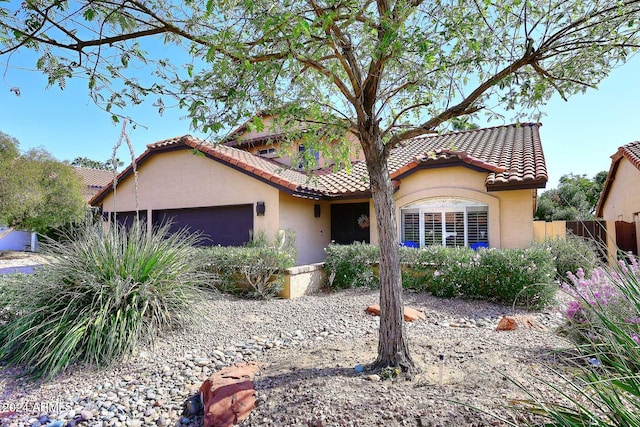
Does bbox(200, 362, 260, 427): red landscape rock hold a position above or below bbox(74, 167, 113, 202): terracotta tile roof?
below

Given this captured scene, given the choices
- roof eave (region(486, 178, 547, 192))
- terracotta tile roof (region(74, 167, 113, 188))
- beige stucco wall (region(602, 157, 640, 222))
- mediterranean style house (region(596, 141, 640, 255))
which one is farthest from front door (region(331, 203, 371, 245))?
terracotta tile roof (region(74, 167, 113, 188))

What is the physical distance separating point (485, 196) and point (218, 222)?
33.2 feet

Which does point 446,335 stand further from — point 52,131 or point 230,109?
point 52,131

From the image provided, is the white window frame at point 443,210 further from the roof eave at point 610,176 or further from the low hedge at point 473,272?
the roof eave at point 610,176

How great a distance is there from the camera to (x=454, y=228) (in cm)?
1288

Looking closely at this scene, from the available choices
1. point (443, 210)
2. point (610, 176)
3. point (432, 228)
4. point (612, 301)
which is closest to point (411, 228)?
point (432, 228)

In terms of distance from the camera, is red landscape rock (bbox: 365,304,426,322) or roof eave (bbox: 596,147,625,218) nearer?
red landscape rock (bbox: 365,304,426,322)

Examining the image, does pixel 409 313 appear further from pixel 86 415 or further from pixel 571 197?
pixel 571 197

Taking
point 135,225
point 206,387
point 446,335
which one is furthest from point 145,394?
point 446,335

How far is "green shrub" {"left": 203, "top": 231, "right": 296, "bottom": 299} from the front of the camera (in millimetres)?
Answer: 9587

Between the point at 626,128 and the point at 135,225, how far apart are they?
1019 centimetres

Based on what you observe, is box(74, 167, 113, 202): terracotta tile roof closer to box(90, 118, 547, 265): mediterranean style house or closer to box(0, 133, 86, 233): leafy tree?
box(0, 133, 86, 233): leafy tree

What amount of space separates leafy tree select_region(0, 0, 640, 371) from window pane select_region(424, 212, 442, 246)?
807 centimetres

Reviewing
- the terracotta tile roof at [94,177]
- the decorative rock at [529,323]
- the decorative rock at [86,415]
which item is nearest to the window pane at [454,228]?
the decorative rock at [529,323]
